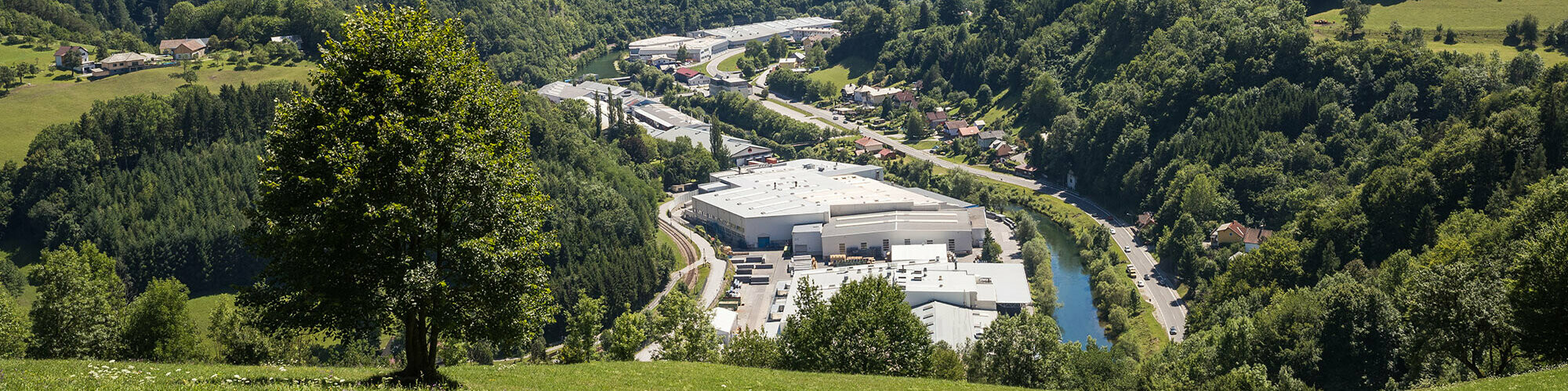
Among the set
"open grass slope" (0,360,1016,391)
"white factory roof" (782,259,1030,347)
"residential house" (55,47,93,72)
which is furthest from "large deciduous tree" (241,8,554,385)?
"residential house" (55,47,93,72)

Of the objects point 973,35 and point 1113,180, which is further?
point 973,35

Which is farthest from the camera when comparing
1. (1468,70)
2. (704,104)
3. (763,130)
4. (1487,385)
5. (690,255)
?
(704,104)

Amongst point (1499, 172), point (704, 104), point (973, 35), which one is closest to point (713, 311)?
point (1499, 172)

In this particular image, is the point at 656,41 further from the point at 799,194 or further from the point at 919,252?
the point at 919,252

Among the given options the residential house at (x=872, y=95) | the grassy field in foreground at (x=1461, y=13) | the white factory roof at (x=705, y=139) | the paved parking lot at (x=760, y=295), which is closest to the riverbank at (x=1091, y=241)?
the white factory roof at (x=705, y=139)

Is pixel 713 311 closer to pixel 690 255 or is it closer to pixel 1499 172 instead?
pixel 690 255

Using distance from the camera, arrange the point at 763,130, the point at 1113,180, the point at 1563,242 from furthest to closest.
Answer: the point at 763,130, the point at 1113,180, the point at 1563,242

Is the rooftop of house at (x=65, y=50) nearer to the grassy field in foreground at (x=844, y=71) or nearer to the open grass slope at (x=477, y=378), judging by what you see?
the grassy field in foreground at (x=844, y=71)

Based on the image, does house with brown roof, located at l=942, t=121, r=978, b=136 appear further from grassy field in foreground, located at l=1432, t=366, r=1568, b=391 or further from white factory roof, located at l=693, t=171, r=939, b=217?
grassy field in foreground, located at l=1432, t=366, r=1568, b=391
